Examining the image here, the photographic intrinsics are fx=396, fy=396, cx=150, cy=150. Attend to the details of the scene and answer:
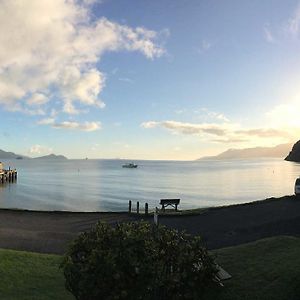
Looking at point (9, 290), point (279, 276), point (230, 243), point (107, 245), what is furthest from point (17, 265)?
point (230, 243)

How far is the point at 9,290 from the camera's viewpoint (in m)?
10.7

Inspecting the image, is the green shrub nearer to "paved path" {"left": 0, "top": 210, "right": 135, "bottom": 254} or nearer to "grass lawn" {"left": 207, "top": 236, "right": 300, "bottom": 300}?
"grass lawn" {"left": 207, "top": 236, "right": 300, "bottom": 300}

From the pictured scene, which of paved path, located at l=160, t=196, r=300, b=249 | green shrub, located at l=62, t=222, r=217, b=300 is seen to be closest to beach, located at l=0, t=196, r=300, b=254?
paved path, located at l=160, t=196, r=300, b=249

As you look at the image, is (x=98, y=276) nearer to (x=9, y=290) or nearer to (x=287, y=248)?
(x=9, y=290)

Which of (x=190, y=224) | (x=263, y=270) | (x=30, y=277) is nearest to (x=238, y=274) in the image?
(x=263, y=270)

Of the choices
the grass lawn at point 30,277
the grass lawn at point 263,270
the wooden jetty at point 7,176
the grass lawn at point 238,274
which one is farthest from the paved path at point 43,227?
the wooden jetty at point 7,176

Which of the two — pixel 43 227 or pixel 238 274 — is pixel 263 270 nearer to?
pixel 238 274

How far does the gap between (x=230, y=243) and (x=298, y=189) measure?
18.9 meters

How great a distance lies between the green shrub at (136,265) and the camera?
24.0 feet

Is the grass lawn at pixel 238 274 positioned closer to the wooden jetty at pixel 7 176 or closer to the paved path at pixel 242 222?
the paved path at pixel 242 222

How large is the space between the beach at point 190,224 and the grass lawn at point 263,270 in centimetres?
550

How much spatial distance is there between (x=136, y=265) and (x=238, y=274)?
4.42m

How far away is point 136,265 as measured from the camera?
738 cm

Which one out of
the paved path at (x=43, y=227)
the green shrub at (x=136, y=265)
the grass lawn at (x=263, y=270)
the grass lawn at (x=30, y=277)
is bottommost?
the paved path at (x=43, y=227)
